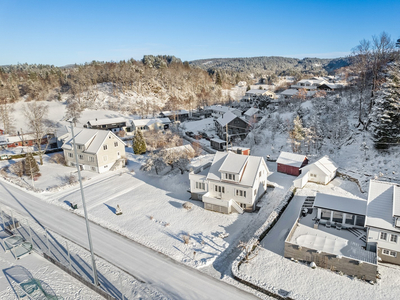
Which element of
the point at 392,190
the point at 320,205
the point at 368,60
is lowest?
the point at 320,205

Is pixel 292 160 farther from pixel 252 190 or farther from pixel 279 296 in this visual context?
pixel 279 296

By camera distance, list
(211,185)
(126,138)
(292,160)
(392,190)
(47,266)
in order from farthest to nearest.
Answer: (126,138)
(292,160)
(211,185)
(392,190)
(47,266)

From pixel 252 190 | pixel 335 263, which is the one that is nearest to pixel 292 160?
pixel 252 190

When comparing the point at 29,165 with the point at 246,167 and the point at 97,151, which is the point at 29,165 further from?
the point at 246,167

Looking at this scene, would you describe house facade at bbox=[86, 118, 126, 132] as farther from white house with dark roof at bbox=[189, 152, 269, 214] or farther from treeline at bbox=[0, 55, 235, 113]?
white house with dark roof at bbox=[189, 152, 269, 214]

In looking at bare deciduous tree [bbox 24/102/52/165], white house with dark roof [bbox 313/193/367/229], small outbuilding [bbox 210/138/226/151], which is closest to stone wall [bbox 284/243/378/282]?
white house with dark roof [bbox 313/193/367/229]

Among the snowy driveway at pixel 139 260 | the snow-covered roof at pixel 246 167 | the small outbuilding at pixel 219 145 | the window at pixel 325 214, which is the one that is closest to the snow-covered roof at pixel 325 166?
the snow-covered roof at pixel 246 167

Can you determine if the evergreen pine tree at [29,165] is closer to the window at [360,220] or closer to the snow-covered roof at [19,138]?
the snow-covered roof at [19,138]
